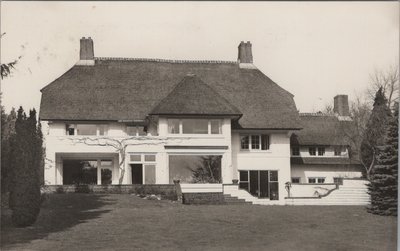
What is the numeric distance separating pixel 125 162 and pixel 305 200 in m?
11.2

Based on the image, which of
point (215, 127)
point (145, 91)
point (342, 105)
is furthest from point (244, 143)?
point (342, 105)

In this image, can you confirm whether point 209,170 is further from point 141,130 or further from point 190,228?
point 190,228

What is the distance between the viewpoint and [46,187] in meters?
32.6

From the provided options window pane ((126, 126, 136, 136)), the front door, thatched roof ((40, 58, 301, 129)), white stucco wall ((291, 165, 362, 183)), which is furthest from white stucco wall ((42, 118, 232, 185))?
white stucco wall ((291, 165, 362, 183))

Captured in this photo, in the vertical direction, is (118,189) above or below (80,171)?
below

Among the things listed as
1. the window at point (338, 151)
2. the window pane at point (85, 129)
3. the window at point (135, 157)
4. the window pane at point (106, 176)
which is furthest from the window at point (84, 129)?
the window at point (338, 151)

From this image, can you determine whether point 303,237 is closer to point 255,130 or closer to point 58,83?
point 255,130

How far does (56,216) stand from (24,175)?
8.96 feet

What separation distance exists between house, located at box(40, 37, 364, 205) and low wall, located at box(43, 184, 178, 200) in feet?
4.81

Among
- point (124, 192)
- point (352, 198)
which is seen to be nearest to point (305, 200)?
point (352, 198)

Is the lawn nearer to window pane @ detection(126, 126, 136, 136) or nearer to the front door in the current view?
the front door

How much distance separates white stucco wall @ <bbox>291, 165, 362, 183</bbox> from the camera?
42250mm

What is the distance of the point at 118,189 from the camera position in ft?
110

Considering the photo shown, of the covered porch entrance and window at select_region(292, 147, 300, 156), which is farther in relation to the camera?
window at select_region(292, 147, 300, 156)
